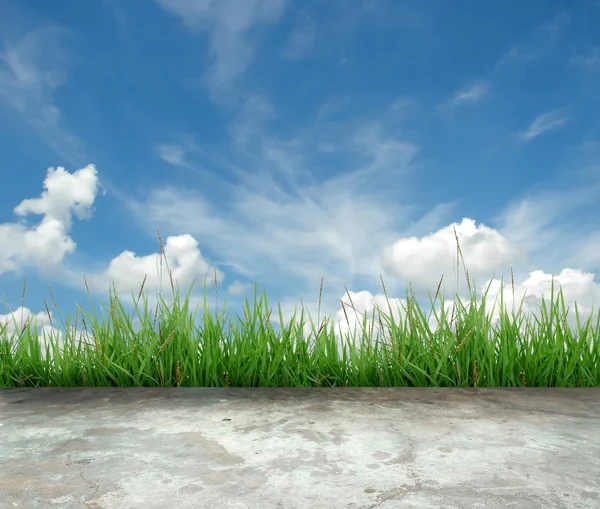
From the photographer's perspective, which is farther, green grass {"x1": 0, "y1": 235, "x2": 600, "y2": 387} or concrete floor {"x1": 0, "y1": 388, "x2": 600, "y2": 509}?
green grass {"x1": 0, "y1": 235, "x2": 600, "y2": 387}

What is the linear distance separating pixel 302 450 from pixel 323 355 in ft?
4.42

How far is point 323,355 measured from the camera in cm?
308

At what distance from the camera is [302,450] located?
1.74m

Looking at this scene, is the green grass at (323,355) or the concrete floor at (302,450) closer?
→ the concrete floor at (302,450)

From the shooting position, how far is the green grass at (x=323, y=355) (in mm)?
2986

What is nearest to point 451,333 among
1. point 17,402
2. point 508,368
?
point 508,368

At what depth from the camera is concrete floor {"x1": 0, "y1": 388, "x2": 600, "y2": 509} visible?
1433 millimetres

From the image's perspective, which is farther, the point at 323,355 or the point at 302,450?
the point at 323,355

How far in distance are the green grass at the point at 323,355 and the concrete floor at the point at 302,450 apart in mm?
333

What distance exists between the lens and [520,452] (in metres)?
1.78

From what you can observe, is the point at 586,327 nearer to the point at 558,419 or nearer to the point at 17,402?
the point at 558,419

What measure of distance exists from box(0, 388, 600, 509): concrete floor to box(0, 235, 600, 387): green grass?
1.09 feet

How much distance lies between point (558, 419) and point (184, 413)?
1380 millimetres

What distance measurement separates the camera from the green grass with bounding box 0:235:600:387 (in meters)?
2.99
